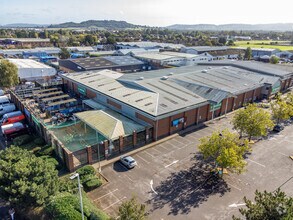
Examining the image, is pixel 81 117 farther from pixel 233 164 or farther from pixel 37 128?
pixel 233 164

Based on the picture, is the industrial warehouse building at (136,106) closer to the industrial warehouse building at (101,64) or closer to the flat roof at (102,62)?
the industrial warehouse building at (101,64)

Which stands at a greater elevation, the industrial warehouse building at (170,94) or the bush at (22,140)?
the industrial warehouse building at (170,94)

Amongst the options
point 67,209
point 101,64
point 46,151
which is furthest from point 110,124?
point 101,64

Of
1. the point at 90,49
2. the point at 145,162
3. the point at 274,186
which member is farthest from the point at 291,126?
the point at 90,49

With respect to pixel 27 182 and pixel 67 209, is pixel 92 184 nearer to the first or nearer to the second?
pixel 67 209

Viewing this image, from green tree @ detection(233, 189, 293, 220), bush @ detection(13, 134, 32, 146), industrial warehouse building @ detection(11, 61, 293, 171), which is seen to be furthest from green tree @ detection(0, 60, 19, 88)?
green tree @ detection(233, 189, 293, 220)

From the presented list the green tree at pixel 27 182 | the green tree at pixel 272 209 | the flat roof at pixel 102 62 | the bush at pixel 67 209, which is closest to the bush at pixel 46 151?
the green tree at pixel 27 182
